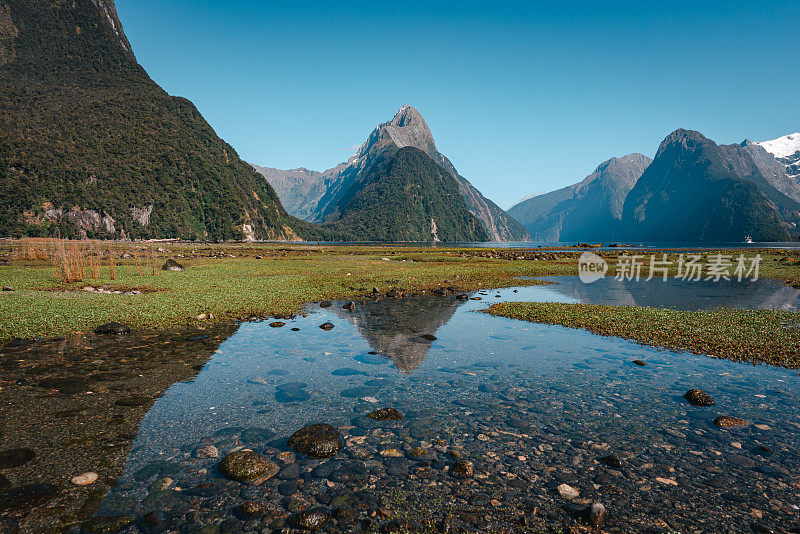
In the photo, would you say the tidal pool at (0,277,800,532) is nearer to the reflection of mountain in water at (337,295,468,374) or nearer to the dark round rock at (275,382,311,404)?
the dark round rock at (275,382,311,404)

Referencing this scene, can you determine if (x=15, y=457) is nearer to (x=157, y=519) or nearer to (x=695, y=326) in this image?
(x=157, y=519)

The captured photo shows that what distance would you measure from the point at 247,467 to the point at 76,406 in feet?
21.7

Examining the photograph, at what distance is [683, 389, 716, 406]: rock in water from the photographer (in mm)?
11062

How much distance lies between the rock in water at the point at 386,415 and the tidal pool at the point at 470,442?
20cm

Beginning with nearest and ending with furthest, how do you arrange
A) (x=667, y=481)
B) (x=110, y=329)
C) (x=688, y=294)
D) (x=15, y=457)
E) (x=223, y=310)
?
(x=667, y=481), (x=15, y=457), (x=110, y=329), (x=223, y=310), (x=688, y=294)

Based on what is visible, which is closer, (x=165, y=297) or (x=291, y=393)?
(x=291, y=393)

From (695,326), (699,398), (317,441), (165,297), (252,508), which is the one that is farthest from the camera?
(165,297)

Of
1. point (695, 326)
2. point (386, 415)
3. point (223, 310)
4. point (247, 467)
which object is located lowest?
point (386, 415)

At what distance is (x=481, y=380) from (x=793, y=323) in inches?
848

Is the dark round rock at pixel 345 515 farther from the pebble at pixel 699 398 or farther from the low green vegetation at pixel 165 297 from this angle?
the low green vegetation at pixel 165 297

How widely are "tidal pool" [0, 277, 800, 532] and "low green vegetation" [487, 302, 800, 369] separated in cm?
189

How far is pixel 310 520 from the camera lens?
611cm

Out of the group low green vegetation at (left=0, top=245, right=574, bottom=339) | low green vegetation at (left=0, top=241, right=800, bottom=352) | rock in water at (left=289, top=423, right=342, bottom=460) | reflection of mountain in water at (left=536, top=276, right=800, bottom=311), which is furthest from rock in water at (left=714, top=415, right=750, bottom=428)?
low green vegetation at (left=0, top=245, right=574, bottom=339)

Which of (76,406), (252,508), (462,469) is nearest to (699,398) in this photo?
(462,469)
